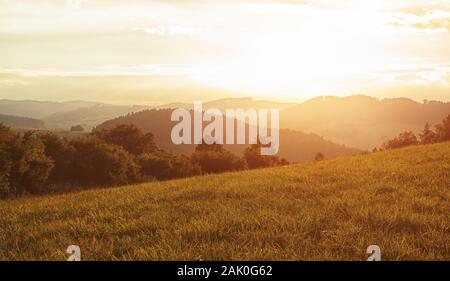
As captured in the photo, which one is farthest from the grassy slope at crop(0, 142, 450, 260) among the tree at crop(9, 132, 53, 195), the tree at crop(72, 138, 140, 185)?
the tree at crop(72, 138, 140, 185)

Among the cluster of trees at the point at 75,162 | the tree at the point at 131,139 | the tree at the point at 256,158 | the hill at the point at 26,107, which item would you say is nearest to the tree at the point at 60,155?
the cluster of trees at the point at 75,162

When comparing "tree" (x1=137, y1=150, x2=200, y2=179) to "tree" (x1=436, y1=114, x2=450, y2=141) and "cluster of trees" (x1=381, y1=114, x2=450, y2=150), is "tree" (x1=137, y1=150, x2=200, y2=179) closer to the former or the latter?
"cluster of trees" (x1=381, y1=114, x2=450, y2=150)

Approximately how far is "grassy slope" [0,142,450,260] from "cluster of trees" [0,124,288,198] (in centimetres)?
735

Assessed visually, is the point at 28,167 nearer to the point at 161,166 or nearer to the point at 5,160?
the point at 5,160

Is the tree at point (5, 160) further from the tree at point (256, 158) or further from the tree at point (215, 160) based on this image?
the tree at point (256, 158)

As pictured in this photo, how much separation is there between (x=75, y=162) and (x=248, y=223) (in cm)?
1632

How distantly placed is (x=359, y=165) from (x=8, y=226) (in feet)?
37.0

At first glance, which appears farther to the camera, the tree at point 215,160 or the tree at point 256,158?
the tree at point 256,158

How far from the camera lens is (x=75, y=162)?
73.5ft

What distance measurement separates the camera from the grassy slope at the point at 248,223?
257 inches

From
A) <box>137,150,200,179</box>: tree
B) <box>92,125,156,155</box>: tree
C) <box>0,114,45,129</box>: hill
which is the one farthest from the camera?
<box>92,125,156,155</box>: tree

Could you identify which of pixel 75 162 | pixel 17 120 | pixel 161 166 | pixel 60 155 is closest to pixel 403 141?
pixel 161 166

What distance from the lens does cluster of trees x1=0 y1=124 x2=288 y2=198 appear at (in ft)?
59.0

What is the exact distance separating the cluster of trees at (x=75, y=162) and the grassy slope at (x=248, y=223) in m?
7.35
